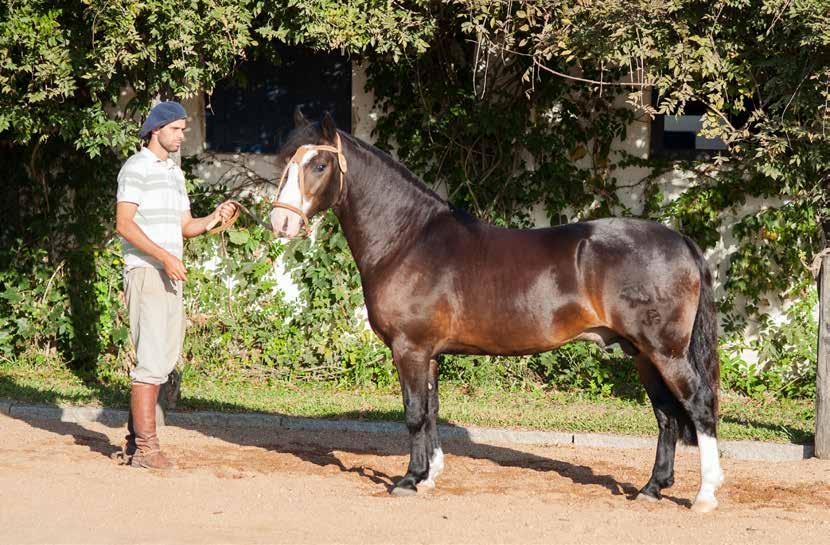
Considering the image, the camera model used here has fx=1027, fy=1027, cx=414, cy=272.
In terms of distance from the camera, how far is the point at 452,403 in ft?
30.5

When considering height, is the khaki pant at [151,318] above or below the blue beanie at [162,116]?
below

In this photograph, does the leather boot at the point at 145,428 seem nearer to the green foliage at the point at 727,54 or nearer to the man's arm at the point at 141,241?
the man's arm at the point at 141,241

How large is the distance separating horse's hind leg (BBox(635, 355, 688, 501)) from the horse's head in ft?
6.98

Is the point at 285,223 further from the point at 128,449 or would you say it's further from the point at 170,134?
the point at 128,449

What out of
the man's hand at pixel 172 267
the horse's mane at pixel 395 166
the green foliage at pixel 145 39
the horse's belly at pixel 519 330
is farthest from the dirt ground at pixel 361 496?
the green foliage at pixel 145 39

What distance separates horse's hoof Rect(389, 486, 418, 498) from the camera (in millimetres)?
6059

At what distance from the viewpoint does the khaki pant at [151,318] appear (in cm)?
646

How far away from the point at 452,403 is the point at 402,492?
10.7 feet

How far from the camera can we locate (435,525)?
17.6 ft

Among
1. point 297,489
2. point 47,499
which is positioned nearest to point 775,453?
point 297,489

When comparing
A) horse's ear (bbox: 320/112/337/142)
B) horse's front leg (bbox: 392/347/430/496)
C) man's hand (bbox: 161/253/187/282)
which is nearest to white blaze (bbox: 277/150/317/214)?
horse's ear (bbox: 320/112/337/142)

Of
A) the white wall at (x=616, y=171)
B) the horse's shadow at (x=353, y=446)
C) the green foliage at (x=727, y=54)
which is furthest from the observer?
the white wall at (x=616, y=171)

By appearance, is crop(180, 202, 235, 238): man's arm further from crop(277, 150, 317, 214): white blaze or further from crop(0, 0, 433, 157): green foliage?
crop(0, 0, 433, 157): green foliage

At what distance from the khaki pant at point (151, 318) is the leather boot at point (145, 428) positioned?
0.27 ft
